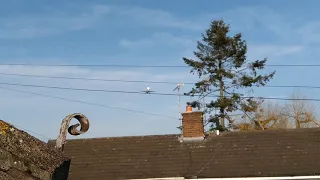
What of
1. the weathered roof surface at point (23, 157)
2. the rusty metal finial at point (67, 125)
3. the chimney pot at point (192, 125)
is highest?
the chimney pot at point (192, 125)

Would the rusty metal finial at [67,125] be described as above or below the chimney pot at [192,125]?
below

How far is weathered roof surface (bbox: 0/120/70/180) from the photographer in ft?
6.68

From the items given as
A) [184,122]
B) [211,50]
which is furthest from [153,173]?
[211,50]

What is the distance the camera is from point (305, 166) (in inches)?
670

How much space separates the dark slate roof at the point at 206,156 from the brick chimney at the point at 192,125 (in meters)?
0.40

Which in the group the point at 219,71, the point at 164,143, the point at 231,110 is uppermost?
A: the point at 219,71

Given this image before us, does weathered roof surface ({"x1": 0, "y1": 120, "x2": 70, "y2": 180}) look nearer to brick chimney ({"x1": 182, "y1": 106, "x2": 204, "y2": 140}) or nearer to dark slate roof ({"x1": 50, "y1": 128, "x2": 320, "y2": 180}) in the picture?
dark slate roof ({"x1": 50, "y1": 128, "x2": 320, "y2": 180})

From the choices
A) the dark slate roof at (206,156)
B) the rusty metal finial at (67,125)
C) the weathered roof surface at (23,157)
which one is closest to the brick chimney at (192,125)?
the dark slate roof at (206,156)

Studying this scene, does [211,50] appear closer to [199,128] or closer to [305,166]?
[199,128]

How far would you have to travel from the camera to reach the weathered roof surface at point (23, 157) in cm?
204

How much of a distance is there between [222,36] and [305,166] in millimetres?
28770

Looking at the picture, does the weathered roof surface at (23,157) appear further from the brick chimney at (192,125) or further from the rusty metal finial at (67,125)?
the brick chimney at (192,125)

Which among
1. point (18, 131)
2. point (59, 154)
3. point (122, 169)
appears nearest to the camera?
point (18, 131)

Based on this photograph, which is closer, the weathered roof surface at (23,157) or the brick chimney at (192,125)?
the weathered roof surface at (23,157)
